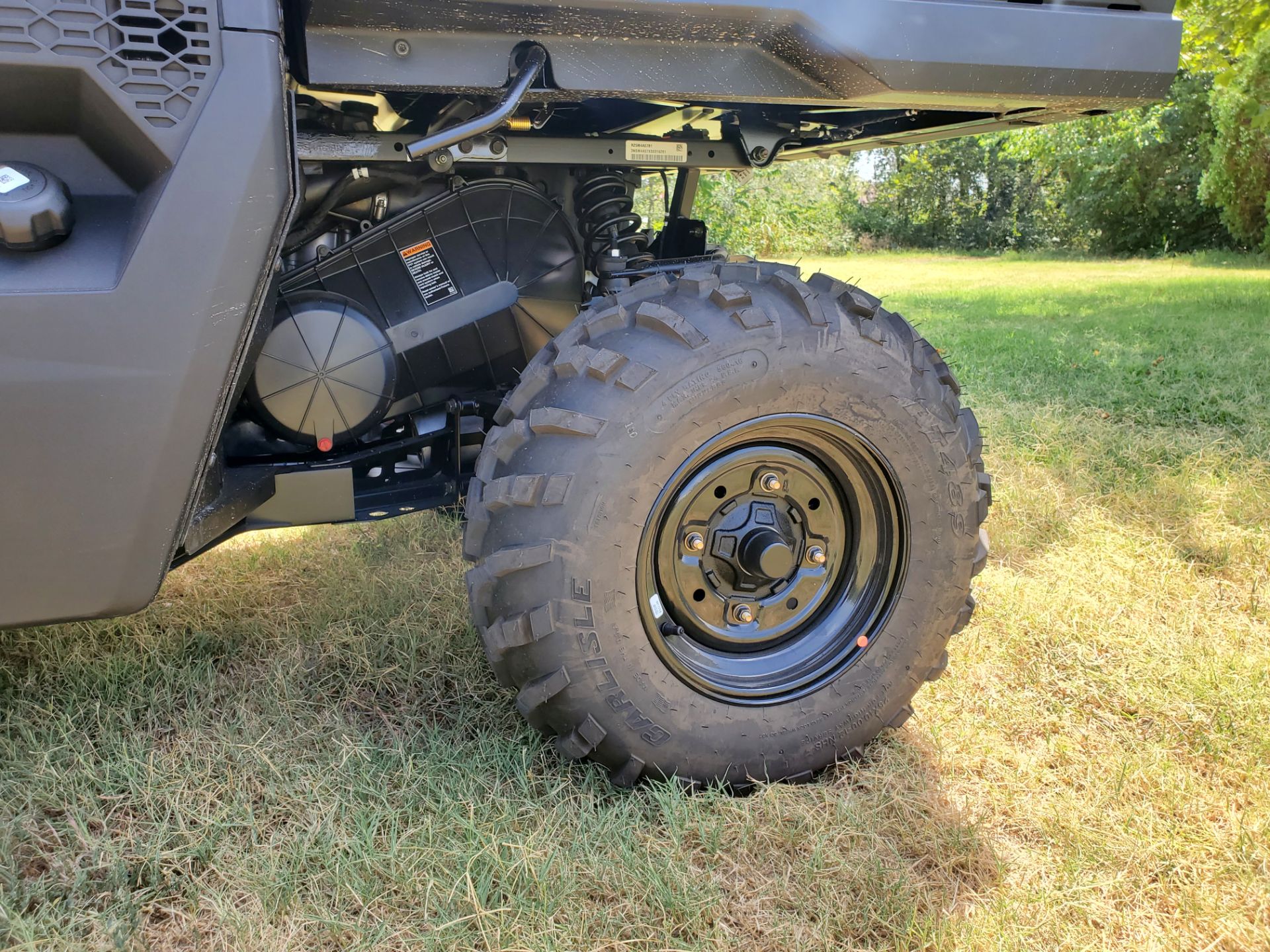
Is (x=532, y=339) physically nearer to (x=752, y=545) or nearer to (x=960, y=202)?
(x=752, y=545)

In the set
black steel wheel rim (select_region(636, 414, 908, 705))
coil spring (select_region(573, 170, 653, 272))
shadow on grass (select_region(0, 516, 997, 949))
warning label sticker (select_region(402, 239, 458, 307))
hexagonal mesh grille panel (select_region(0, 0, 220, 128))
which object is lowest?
shadow on grass (select_region(0, 516, 997, 949))

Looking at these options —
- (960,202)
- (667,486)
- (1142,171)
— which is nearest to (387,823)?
(667,486)

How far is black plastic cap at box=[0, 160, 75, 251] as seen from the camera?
148 cm

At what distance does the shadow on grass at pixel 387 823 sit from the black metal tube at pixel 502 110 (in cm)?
131

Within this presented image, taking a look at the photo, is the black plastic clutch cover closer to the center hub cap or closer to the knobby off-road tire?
the knobby off-road tire

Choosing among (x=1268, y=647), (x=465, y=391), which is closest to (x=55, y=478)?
(x=465, y=391)

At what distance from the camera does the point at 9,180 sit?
1494 mm

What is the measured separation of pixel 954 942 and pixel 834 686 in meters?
0.59

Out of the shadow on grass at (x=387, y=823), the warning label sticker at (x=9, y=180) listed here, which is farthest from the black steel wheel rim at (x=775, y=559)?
the warning label sticker at (x=9, y=180)

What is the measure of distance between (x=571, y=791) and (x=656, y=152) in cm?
154

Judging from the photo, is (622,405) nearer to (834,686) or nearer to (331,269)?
(834,686)

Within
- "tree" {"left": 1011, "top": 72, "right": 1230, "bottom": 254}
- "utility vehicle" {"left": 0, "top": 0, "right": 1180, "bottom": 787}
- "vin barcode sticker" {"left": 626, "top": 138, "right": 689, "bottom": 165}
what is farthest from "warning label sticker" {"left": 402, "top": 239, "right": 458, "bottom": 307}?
"tree" {"left": 1011, "top": 72, "right": 1230, "bottom": 254}

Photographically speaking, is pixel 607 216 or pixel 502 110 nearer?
pixel 502 110

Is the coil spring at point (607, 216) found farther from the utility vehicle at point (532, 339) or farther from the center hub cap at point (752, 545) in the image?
the center hub cap at point (752, 545)
